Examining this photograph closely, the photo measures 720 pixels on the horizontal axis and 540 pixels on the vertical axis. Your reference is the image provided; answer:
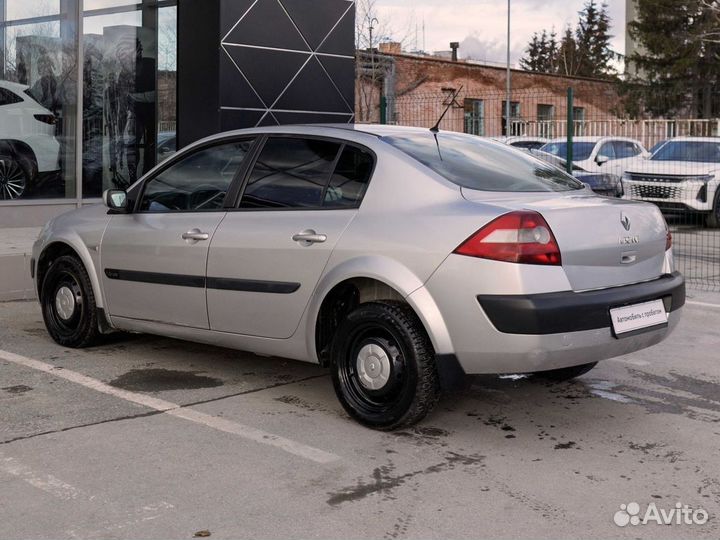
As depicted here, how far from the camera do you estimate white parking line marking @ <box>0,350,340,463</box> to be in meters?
4.70

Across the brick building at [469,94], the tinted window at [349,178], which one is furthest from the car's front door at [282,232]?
the brick building at [469,94]

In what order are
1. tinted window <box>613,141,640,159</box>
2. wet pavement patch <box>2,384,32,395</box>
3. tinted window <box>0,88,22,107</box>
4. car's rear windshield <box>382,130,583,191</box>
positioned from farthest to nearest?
1. tinted window <box>613,141,640,159</box>
2. tinted window <box>0,88,22,107</box>
3. wet pavement patch <box>2,384,32,395</box>
4. car's rear windshield <box>382,130,583,191</box>

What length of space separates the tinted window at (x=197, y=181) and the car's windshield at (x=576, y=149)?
46.7 ft

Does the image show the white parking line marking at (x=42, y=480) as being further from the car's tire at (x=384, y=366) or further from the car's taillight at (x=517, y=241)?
the car's taillight at (x=517, y=241)

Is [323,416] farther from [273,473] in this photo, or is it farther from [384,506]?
[384,506]

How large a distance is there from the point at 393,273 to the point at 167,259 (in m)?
1.72

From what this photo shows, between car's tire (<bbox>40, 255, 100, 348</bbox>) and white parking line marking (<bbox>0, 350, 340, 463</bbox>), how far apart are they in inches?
14.7

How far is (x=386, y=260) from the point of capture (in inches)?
195

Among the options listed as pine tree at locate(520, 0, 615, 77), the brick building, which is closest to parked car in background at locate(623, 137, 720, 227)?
the brick building

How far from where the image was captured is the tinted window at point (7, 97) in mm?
12641

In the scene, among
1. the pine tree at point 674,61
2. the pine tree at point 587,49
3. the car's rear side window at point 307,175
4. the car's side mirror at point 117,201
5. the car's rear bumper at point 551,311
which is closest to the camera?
the car's rear bumper at point 551,311

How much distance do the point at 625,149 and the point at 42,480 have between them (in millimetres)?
17655

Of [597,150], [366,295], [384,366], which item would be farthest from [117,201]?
[597,150]

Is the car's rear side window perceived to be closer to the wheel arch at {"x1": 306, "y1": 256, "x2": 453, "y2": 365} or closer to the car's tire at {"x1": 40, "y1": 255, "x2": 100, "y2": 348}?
the wheel arch at {"x1": 306, "y1": 256, "x2": 453, "y2": 365}
